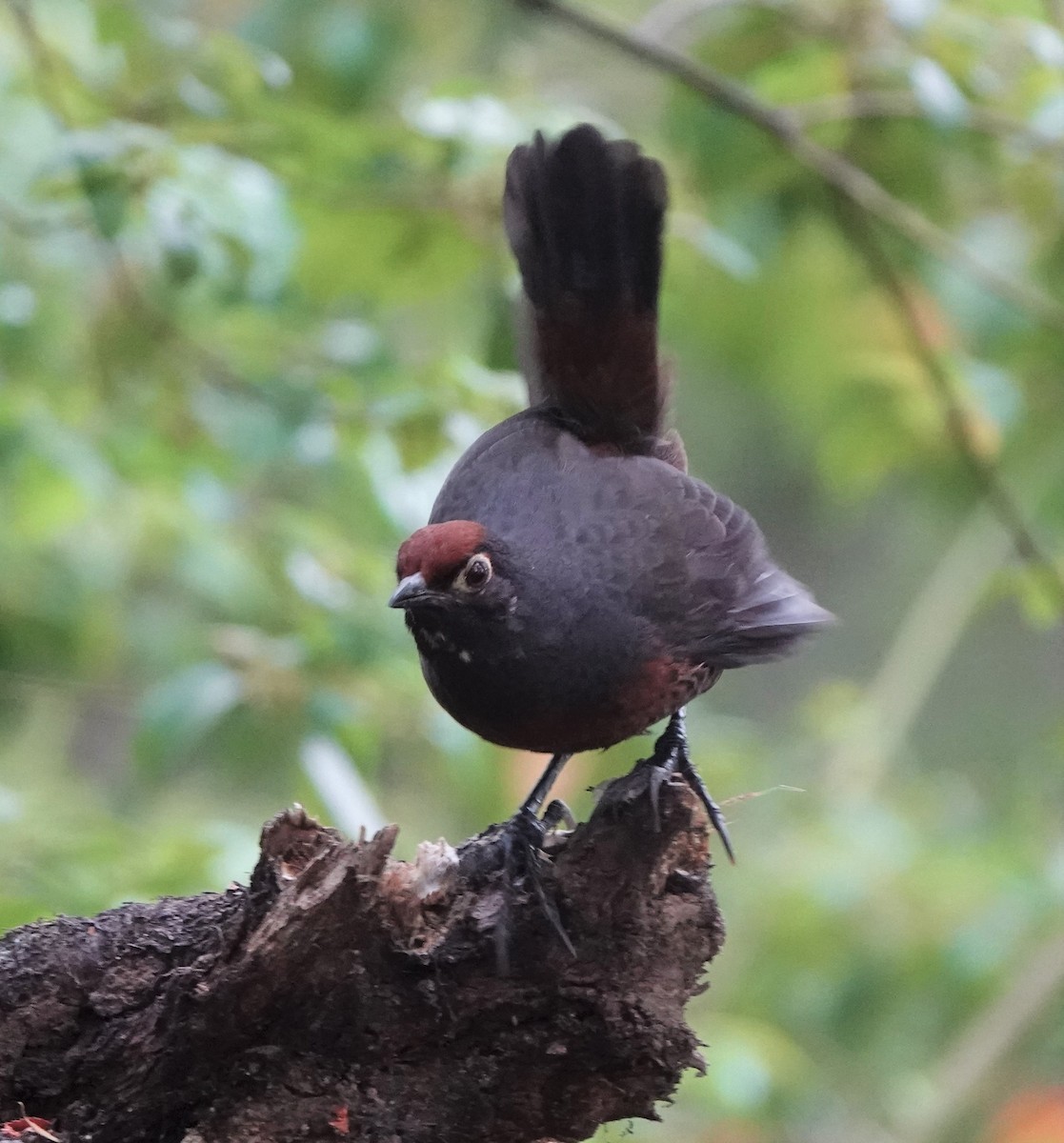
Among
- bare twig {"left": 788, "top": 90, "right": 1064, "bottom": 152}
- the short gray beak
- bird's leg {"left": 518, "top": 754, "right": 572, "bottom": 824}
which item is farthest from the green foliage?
the short gray beak

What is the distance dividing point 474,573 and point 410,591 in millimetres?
132

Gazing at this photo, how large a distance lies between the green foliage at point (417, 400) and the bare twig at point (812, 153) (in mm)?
101

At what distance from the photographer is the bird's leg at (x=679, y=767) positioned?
2.41m

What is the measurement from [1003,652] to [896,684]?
3295mm

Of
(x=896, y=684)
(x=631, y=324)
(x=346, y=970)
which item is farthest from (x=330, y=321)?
(x=896, y=684)

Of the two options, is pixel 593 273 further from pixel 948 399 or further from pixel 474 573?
pixel 948 399

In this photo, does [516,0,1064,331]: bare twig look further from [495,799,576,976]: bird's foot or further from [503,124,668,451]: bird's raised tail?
[495,799,576,976]: bird's foot

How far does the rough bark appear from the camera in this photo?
2.03 m

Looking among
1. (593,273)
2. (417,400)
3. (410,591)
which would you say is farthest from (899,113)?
(410,591)

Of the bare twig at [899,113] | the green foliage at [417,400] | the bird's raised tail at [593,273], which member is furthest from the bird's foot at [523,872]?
the bare twig at [899,113]

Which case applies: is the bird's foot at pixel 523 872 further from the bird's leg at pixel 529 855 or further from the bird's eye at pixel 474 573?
the bird's eye at pixel 474 573

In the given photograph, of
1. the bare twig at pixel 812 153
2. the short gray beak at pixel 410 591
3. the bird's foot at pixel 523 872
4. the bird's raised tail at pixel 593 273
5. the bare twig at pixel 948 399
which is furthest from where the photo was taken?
the bare twig at pixel 948 399

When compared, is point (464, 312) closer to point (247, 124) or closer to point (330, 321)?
point (330, 321)

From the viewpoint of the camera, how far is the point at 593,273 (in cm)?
303
